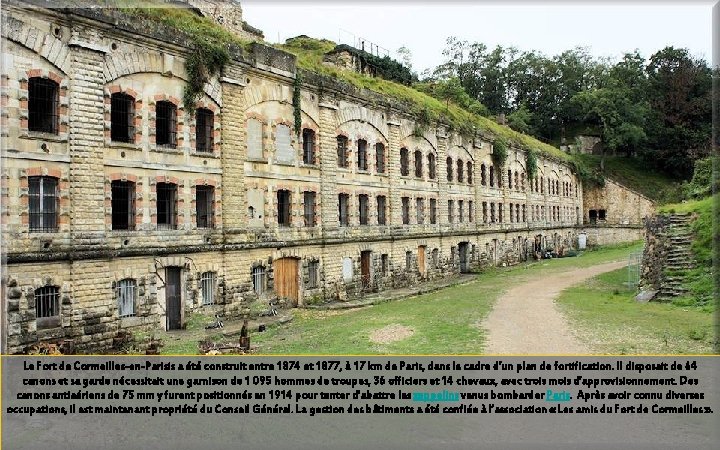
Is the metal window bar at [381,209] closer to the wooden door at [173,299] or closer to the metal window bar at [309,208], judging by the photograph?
the metal window bar at [309,208]

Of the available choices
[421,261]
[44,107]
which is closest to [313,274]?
[421,261]

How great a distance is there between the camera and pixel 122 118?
1766 centimetres

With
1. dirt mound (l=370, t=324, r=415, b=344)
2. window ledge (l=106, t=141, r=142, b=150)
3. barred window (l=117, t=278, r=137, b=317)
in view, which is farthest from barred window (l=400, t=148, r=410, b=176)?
barred window (l=117, t=278, r=137, b=317)

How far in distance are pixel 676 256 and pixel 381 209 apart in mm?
13597

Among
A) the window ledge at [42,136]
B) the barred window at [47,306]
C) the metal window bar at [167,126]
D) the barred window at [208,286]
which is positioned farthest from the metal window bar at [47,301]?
the metal window bar at [167,126]

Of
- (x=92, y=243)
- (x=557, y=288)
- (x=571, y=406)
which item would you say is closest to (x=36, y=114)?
(x=92, y=243)

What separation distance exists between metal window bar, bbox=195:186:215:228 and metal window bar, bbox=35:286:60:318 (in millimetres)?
5648

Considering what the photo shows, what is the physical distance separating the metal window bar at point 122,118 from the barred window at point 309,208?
27.3 feet

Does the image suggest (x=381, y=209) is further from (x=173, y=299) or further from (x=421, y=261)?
(x=173, y=299)

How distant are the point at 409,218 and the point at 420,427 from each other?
22290 mm

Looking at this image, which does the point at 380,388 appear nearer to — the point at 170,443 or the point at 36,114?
the point at 170,443

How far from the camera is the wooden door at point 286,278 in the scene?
22.6 m

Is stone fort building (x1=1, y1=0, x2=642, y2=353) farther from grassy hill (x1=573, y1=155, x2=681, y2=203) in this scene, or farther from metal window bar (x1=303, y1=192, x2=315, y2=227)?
grassy hill (x1=573, y1=155, x2=681, y2=203)

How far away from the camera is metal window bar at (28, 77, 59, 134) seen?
15.6m
